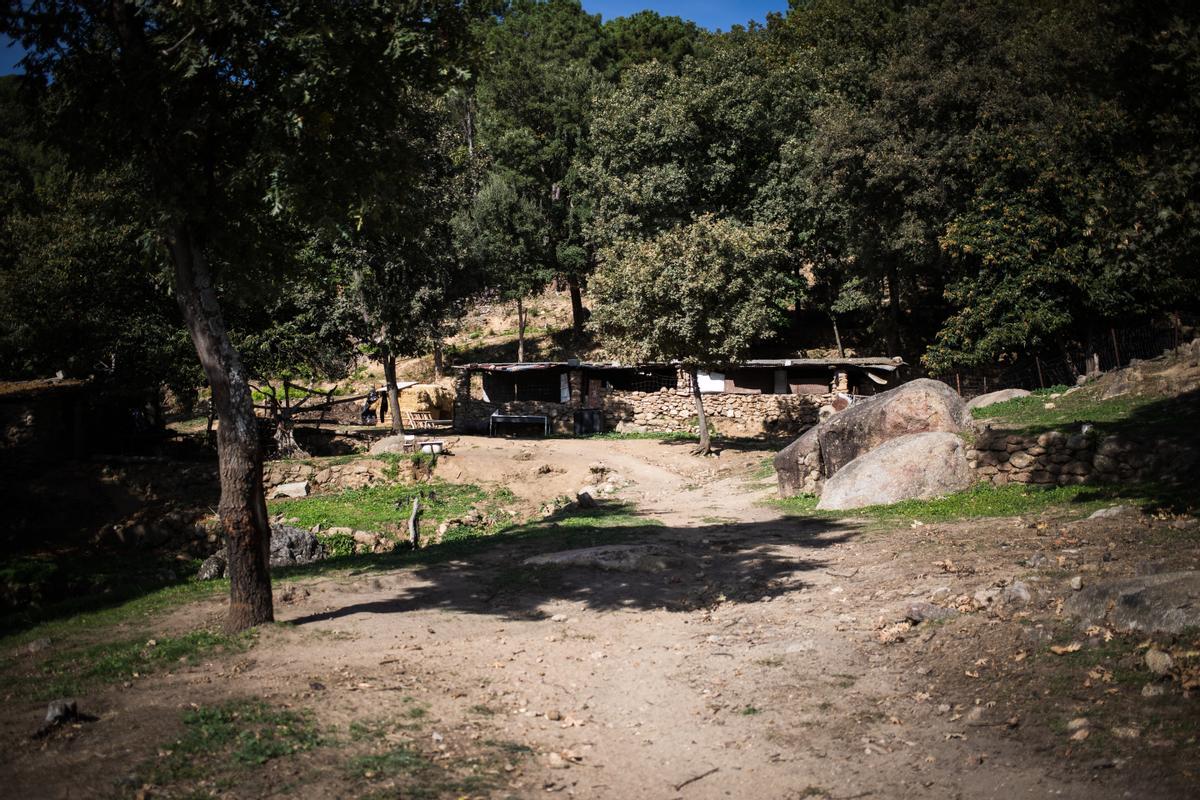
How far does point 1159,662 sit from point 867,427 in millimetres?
11394

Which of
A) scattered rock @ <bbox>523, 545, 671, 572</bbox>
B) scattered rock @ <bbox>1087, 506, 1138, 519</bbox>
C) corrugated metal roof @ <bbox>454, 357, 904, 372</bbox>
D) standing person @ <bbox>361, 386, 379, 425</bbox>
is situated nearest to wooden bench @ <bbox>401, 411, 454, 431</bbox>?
standing person @ <bbox>361, 386, 379, 425</bbox>

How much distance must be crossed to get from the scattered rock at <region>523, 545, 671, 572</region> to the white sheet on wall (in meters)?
27.0

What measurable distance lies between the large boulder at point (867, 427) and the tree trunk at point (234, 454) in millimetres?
12428

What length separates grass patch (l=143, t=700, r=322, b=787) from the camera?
539cm

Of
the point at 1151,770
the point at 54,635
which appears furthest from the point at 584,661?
the point at 54,635

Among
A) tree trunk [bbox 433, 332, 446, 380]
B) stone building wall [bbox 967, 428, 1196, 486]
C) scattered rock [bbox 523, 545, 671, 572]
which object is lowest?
scattered rock [bbox 523, 545, 671, 572]

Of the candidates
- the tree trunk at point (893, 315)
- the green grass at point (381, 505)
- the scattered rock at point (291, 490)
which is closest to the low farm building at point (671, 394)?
the tree trunk at point (893, 315)

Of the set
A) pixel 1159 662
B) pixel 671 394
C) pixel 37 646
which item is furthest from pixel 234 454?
pixel 671 394

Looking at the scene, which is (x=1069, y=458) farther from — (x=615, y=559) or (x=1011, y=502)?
(x=615, y=559)

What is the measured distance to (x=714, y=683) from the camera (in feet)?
24.7

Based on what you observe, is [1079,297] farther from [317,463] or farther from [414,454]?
[317,463]

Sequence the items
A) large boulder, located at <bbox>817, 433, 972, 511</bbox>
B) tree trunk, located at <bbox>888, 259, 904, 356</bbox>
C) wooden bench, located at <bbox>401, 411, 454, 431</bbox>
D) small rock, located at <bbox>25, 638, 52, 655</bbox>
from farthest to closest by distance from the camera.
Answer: wooden bench, located at <bbox>401, 411, 454, 431</bbox>
tree trunk, located at <bbox>888, 259, 904, 356</bbox>
large boulder, located at <bbox>817, 433, 972, 511</bbox>
small rock, located at <bbox>25, 638, 52, 655</bbox>

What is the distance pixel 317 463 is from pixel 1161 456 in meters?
23.4

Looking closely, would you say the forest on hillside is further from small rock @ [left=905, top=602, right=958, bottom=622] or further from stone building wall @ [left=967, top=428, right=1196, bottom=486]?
small rock @ [left=905, top=602, right=958, bottom=622]
